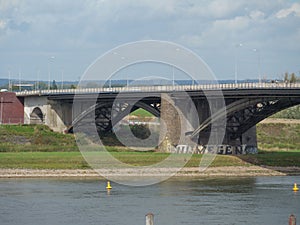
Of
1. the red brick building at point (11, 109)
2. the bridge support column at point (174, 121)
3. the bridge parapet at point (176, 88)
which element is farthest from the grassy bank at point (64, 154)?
the red brick building at point (11, 109)

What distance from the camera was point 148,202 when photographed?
5469 cm

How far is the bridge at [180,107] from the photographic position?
81.1 m

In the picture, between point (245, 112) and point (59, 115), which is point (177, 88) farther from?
point (59, 115)

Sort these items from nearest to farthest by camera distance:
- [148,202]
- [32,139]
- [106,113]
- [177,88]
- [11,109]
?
1. [148,202]
2. [177,88]
3. [32,139]
4. [106,113]
5. [11,109]

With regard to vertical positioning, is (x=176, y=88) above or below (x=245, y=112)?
above

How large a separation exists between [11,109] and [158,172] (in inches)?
1562

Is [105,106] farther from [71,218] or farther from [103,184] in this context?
[71,218]

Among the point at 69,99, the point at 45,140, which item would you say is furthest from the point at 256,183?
the point at 69,99

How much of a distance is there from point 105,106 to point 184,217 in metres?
57.0

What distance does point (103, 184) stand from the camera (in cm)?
6738

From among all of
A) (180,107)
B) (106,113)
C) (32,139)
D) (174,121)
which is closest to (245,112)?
(180,107)

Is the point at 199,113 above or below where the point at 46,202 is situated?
above

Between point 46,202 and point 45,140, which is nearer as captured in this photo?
point 46,202

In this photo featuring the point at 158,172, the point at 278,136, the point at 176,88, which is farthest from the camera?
the point at 278,136
